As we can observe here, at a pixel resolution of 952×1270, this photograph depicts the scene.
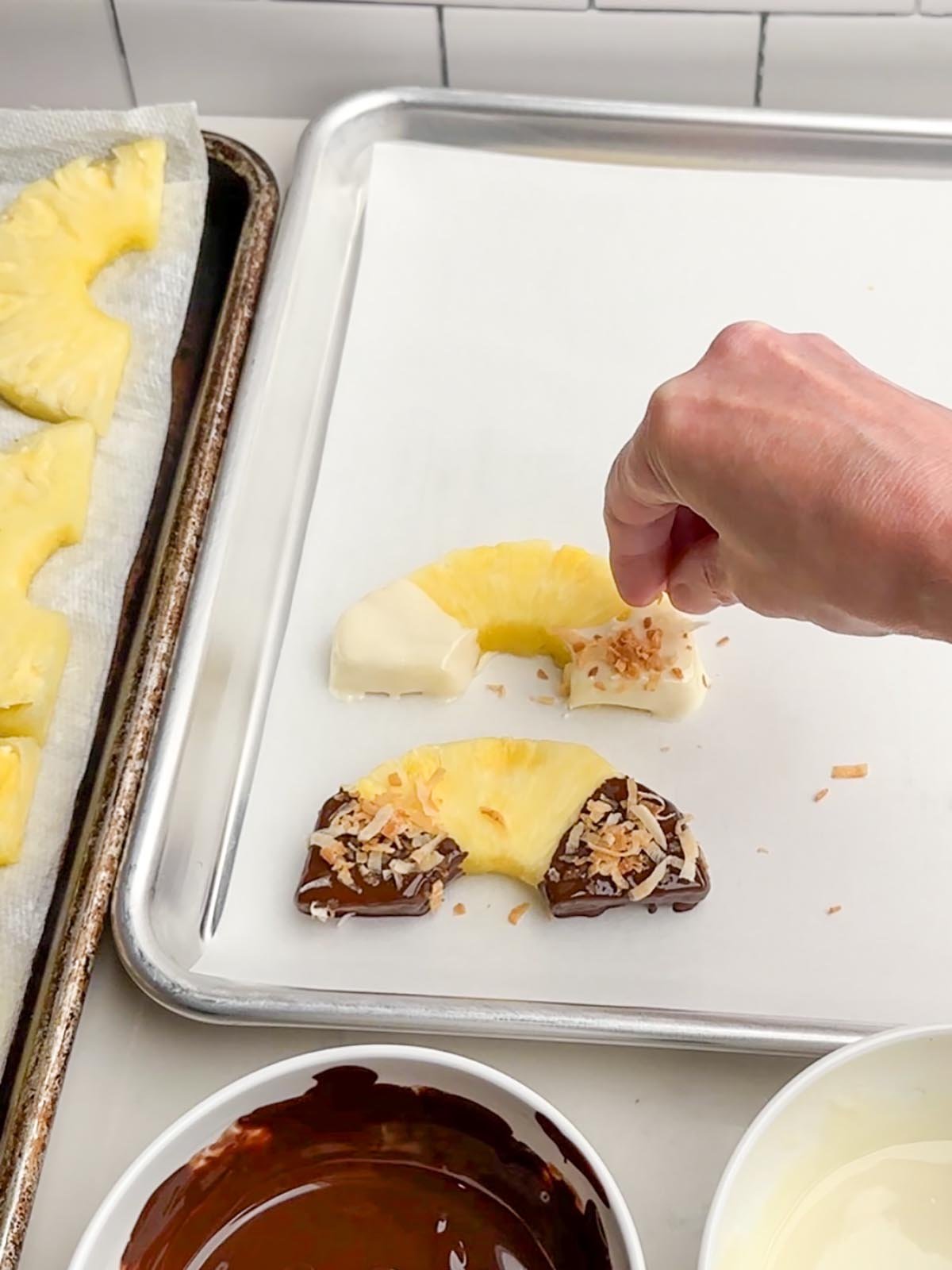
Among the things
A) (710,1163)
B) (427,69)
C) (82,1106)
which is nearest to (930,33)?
(427,69)

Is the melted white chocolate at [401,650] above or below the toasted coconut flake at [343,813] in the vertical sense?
above

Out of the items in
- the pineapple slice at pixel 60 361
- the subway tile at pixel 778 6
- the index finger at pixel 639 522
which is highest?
the subway tile at pixel 778 6

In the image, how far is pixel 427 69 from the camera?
1.18 metres

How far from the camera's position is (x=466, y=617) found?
0.88 meters

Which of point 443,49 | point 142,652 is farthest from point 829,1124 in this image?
point 443,49

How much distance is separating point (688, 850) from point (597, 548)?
0.24m

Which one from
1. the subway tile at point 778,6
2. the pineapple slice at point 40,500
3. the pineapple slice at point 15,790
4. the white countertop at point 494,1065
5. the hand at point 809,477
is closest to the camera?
the hand at point 809,477

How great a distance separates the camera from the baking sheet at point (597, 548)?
0.78 m

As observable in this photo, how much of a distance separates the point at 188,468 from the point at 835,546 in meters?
0.50

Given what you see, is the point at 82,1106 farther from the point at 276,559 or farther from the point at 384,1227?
the point at 276,559

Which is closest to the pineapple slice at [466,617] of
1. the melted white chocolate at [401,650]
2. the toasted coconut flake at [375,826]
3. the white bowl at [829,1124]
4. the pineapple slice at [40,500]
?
the melted white chocolate at [401,650]

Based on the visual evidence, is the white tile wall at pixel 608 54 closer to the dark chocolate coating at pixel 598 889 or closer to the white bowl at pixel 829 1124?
the dark chocolate coating at pixel 598 889

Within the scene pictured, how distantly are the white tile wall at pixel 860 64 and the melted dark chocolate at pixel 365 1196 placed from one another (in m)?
0.88

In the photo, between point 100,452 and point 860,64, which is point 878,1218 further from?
point 860,64
